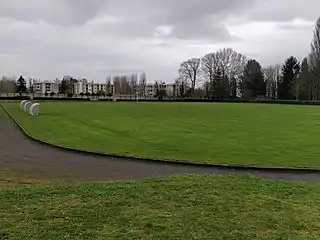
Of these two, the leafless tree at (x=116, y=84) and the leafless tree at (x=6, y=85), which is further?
the leafless tree at (x=116, y=84)

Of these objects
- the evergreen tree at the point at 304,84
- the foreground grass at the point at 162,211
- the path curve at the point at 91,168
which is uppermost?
the evergreen tree at the point at 304,84

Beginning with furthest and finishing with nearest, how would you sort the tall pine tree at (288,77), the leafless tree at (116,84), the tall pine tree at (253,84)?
the leafless tree at (116,84), the tall pine tree at (253,84), the tall pine tree at (288,77)

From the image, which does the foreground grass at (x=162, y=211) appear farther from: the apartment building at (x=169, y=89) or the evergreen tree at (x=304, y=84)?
the apartment building at (x=169, y=89)

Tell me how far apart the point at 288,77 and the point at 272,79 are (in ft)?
34.6

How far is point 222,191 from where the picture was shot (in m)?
7.58

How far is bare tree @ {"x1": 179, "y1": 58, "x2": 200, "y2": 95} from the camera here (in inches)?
4466

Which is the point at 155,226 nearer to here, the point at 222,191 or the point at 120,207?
the point at 120,207

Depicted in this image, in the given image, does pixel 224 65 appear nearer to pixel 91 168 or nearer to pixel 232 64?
pixel 232 64

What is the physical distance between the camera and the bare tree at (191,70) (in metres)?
113

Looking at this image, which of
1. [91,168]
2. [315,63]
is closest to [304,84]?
[315,63]

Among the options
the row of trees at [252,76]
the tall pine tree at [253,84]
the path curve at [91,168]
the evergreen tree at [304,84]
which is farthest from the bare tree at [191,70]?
the path curve at [91,168]

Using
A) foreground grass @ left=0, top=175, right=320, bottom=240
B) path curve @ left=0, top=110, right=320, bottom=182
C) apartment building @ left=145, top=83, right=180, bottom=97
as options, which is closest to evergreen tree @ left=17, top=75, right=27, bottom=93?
apartment building @ left=145, top=83, right=180, bottom=97

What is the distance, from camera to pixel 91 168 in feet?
40.2

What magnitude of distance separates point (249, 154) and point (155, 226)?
1036 cm
